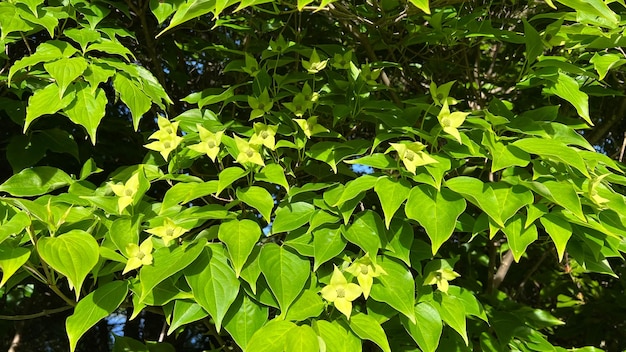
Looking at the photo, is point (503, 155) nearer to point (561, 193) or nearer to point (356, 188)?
point (561, 193)

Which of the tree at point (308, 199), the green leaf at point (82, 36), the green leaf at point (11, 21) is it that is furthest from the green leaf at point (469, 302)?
the green leaf at point (11, 21)

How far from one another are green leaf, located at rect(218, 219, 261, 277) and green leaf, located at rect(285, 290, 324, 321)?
0.13m

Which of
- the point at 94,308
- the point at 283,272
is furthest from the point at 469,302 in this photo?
the point at 94,308

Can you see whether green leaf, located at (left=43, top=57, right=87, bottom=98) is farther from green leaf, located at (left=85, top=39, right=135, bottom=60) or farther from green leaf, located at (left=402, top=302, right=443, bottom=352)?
green leaf, located at (left=402, top=302, right=443, bottom=352)

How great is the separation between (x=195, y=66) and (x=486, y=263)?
1570 millimetres

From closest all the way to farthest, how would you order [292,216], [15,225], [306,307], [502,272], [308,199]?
1. [15,225]
2. [306,307]
3. [292,216]
4. [308,199]
5. [502,272]

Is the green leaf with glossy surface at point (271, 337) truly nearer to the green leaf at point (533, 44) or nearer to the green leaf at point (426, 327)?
the green leaf at point (426, 327)

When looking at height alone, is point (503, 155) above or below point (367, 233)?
above

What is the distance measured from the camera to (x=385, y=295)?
1.22 meters

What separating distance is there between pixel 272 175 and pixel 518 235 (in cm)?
54

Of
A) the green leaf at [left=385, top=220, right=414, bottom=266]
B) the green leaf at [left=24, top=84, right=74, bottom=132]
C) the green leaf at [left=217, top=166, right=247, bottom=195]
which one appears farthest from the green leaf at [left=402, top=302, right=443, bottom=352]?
the green leaf at [left=24, top=84, right=74, bottom=132]

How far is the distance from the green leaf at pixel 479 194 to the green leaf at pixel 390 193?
0.09 metres

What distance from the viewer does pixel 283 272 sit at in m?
1.20

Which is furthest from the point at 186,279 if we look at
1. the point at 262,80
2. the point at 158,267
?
the point at 262,80
